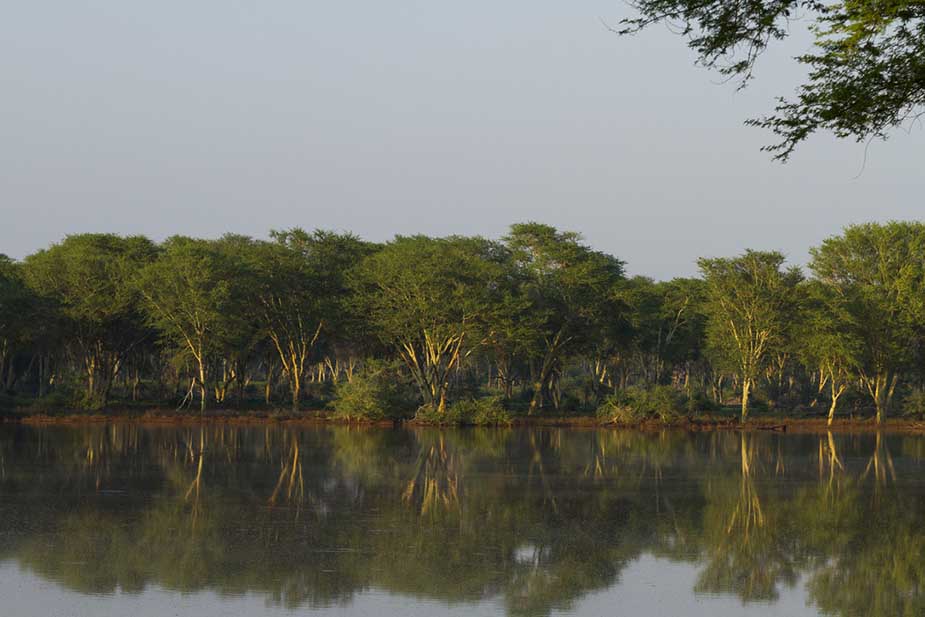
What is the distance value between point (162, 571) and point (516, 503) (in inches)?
483

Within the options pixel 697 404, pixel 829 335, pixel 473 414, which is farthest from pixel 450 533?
pixel 829 335

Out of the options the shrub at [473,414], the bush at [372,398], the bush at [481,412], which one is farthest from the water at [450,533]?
the bush at [372,398]

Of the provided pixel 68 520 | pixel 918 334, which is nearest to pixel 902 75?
pixel 68 520

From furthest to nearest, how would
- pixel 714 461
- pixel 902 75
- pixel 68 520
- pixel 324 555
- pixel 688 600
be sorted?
pixel 714 461
pixel 68 520
pixel 324 555
pixel 688 600
pixel 902 75

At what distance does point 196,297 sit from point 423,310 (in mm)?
14346

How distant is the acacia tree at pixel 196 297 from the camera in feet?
218

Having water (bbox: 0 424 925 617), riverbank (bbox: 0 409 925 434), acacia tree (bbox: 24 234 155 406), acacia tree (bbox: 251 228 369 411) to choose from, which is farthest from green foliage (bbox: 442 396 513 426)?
water (bbox: 0 424 925 617)

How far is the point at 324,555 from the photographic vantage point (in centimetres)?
2034

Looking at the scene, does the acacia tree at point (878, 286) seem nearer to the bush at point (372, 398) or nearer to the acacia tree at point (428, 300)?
the acacia tree at point (428, 300)

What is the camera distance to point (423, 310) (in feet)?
219

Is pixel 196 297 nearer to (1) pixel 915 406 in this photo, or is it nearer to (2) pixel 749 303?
(2) pixel 749 303

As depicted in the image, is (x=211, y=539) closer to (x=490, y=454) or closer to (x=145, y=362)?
(x=490, y=454)

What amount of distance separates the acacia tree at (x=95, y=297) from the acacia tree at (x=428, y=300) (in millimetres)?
15361

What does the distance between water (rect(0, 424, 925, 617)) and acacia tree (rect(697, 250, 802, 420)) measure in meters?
26.9
